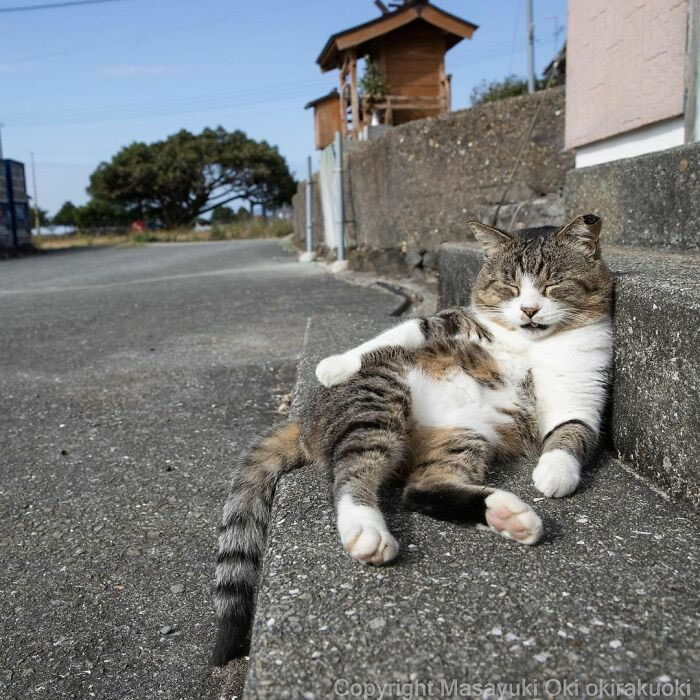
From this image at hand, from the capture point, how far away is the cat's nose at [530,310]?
2578 millimetres

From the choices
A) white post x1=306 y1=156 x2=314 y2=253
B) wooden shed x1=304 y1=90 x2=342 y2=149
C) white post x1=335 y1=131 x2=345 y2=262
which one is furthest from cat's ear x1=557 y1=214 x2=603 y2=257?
wooden shed x1=304 y1=90 x2=342 y2=149

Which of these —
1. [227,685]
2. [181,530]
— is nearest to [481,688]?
[227,685]

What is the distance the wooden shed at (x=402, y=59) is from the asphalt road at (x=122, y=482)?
1150 centimetres

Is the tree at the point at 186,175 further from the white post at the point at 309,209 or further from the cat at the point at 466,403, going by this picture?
the cat at the point at 466,403

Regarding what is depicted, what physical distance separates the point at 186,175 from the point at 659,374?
42.9 meters

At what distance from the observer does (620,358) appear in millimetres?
2414

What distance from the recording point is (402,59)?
1786cm

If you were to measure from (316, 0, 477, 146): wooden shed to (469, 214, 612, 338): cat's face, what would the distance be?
1481cm

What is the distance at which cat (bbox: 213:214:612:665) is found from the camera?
2.07 metres

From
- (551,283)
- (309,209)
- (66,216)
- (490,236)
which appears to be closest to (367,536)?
(551,283)

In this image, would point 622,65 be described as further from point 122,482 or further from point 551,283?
point 122,482

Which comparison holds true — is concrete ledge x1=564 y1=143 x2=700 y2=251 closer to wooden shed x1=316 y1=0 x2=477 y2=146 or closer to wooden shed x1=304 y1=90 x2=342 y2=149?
wooden shed x1=316 y1=0 x2=477 y2=146

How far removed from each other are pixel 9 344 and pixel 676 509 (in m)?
5.47

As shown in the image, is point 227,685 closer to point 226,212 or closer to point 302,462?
point 302,462
